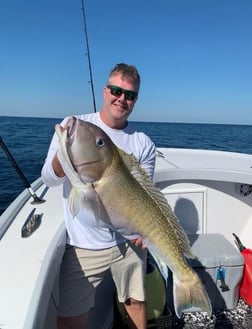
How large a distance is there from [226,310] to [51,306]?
92.7 inches

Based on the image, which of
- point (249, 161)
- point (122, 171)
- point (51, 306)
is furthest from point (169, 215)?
point (249, 161)

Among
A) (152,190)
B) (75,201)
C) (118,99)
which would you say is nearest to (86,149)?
(75,201)

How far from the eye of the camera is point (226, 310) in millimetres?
3900

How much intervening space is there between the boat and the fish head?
73cm

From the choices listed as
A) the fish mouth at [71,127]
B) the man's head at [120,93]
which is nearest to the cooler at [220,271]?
the man's head at [120,93]

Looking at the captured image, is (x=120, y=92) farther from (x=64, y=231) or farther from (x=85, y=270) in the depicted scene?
(x=85, y=270)

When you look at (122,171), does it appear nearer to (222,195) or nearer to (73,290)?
(73,290)

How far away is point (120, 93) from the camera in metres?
2.31

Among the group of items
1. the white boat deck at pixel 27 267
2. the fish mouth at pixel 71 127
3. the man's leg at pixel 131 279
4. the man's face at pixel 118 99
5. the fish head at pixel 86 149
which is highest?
the man's face at pixel 118 99

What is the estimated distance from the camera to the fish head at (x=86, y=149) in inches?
65.7

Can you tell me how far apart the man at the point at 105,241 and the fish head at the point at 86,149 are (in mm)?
613

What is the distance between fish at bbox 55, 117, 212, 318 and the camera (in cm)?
169

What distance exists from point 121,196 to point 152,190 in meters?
0.26

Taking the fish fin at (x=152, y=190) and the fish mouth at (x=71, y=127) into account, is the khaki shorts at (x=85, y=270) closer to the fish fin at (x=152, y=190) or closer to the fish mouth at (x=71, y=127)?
the fish fin at (x=152, y=190)
